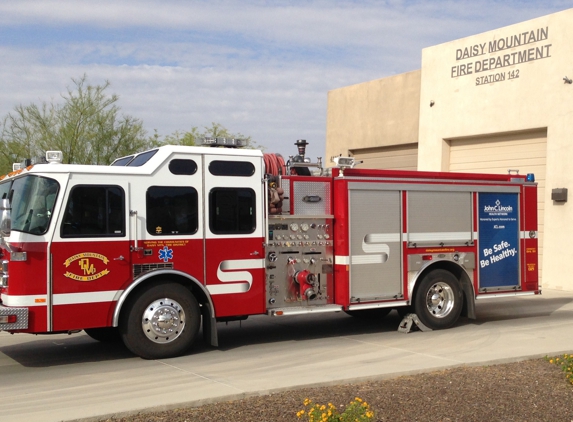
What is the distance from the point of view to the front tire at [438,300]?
444 inches

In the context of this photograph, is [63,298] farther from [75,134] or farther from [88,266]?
[75,134]

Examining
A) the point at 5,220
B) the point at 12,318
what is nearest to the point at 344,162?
the point at 5,220

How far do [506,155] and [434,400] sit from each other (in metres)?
12.4

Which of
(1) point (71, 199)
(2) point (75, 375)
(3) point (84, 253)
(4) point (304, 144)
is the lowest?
(2) point (75, 375)

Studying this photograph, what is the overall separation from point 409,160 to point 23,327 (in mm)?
15073

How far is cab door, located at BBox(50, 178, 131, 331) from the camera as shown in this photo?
8562mm

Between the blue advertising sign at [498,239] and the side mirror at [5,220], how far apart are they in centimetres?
720

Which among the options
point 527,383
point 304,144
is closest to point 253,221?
point 304,144

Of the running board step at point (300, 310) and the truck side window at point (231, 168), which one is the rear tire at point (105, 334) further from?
the truck side window at point (231, 168)

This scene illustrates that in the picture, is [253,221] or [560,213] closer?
[253,221]

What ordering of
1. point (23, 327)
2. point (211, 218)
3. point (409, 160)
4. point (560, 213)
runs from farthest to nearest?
point (409, 160) → point (560, 213) → point (211, 218) → point (23, 327)

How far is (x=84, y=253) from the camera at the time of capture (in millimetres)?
8688

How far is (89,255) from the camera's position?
871cm

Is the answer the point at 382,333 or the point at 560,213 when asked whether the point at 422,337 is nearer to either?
the point at 382,333
